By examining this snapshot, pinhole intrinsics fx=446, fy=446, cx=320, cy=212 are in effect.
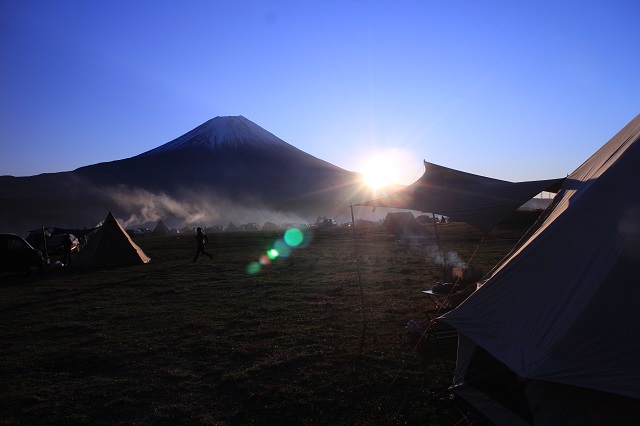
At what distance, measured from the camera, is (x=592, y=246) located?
4160 mm

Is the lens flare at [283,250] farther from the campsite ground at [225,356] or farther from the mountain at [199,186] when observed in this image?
the mountain at [199,186]

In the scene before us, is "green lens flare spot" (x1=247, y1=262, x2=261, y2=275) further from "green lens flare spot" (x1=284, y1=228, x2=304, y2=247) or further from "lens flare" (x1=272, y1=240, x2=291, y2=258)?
"green lens flare spot" (x1=284, y1=228, x2=304, y2=247)

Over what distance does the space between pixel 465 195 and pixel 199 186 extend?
4055 inches

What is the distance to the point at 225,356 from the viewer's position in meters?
7.18

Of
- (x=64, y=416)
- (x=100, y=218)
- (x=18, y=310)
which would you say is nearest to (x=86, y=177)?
(x=100, y=218)

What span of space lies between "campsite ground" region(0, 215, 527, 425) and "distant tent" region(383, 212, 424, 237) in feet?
71.9

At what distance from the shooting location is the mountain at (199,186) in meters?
88.9

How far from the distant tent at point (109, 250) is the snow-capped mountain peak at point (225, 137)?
107097mm

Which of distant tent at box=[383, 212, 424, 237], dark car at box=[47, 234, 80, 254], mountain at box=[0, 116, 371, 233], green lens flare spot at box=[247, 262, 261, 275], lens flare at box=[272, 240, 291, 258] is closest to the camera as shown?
green lens flare spot at box=[247, 262, 261, 275]

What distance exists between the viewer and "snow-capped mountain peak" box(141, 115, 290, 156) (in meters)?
127

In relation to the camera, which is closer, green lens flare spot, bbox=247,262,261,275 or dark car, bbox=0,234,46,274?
green lens flare spot, bbox=247,262,261,275

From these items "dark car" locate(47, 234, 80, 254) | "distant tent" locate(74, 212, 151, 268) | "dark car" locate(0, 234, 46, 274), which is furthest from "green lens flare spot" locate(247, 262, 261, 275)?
"dark car" locate(47, 234, 80, 254)

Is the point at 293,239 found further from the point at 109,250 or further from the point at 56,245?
the point at 109,250

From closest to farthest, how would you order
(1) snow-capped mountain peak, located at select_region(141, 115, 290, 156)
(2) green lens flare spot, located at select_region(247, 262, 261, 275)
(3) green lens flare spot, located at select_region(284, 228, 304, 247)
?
(2) green lens flare spot, located at select_region(247, 262, 261, 275) → (3) green lens flare spot, located at select_region(284, 228, 304, 247) → (1) snow-capped mountain peak, located at select_region(141, 115, 290, 156)
